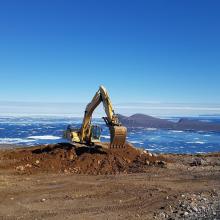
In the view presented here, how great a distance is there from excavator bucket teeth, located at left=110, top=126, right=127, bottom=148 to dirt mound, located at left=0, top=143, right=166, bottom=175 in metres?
0.37

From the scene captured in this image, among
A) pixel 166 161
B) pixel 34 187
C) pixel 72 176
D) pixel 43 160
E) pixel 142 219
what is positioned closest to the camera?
pixel 142 219

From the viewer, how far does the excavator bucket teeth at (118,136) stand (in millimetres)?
23719

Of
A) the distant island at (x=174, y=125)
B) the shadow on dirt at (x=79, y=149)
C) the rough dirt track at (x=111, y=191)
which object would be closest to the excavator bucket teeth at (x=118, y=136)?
the rough dirt track at (x=111, y=191)

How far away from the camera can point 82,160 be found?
936 inches

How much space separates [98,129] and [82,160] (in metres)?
3.50

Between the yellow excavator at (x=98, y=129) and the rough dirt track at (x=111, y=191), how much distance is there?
1.12 meters

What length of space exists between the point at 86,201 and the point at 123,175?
5951 millimetres

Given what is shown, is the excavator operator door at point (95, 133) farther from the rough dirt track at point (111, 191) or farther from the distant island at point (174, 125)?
the distant island at point (174, 125)

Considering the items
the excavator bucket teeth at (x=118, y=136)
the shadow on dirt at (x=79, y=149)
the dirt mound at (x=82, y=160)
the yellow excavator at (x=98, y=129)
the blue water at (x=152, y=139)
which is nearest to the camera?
the dirt mound at (x=82, y=160)

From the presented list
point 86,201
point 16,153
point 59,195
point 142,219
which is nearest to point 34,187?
point 59,195

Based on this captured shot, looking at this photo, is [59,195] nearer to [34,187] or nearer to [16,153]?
Answer: [34,187]

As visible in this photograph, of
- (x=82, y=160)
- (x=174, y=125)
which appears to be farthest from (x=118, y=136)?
(x=174, y=125)

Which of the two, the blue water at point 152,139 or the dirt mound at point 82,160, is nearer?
the dirt mound at point 82,160

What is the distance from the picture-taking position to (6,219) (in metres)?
13.6
